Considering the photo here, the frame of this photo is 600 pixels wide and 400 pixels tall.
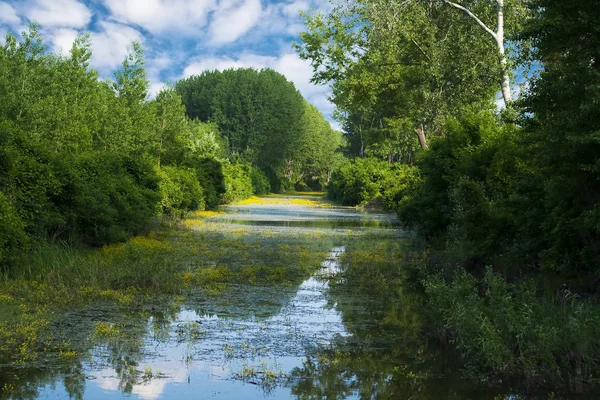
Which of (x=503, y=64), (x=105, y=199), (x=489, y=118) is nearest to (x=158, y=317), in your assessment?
(x=105, y=199)

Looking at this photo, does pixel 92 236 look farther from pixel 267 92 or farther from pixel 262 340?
pixel 267 92

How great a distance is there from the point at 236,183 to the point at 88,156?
47.0 metres

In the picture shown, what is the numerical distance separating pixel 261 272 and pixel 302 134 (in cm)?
9307

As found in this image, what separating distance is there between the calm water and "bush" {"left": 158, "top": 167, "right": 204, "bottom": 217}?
749 inches

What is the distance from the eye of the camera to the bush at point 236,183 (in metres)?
62.9

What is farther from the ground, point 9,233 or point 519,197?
point 519,197

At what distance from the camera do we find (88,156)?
808 inches

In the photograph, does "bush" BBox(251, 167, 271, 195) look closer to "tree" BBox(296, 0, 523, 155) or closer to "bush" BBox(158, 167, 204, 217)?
"bush" BBox(158, 167, 204, 217)

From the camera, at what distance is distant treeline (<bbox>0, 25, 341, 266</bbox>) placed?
14531mm

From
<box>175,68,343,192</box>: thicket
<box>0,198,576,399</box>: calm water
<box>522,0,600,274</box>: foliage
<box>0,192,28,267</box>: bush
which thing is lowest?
<box>0,198,576,399</box>: calm water

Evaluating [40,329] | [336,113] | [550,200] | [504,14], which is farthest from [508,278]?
[336,113]

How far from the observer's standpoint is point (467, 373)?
311 inches

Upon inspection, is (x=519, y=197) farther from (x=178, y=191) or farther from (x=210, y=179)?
(x=210, y=179)

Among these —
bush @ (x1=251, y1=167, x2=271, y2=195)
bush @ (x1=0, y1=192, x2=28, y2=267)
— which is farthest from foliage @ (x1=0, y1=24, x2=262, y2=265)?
bush @ (x1=251, y1=167, x2=271, y2=195)
